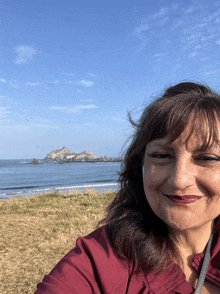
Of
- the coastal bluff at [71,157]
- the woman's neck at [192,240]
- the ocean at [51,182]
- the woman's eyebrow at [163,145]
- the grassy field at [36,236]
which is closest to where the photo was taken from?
the woman's eyebrow at [163,145]

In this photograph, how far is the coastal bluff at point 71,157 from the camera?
14339cm

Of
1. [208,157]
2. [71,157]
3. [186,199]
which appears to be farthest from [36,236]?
[71,157]

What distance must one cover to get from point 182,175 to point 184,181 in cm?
3

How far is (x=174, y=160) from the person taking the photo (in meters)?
1.25

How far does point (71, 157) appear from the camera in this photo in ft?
508

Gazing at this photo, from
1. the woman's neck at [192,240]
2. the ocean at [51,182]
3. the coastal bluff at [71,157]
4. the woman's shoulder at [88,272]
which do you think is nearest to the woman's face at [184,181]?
the woman's neck at [192,240]

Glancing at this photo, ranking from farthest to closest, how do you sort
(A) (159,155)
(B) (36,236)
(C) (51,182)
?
(C) (51,182) → (B) (36,236) → (A) (159,155)

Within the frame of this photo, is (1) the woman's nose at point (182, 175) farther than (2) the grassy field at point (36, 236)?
No

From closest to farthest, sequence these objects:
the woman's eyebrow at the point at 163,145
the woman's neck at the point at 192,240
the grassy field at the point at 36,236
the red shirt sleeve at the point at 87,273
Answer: the red shirt sleeve at the point at 87,273, the woman's eyebrow at the point at 163,145, the woman's neck at the point at 192,240, the grassy field at the point at 36,236

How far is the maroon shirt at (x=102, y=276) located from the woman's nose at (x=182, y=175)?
543mm

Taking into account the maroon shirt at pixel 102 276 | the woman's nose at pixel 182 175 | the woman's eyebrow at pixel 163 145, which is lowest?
the maroon shirt at pixel 102 276

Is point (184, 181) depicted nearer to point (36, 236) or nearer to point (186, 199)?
point (186, 199)

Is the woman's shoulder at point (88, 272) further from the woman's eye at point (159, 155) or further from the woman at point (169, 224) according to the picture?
the woman's eye at point (159, 155)

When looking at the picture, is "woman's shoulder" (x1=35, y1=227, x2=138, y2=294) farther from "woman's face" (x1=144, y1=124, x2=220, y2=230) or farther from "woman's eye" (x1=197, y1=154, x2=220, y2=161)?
"woman's eye" (x1=197, y1=154, x2=220, y2=161)
